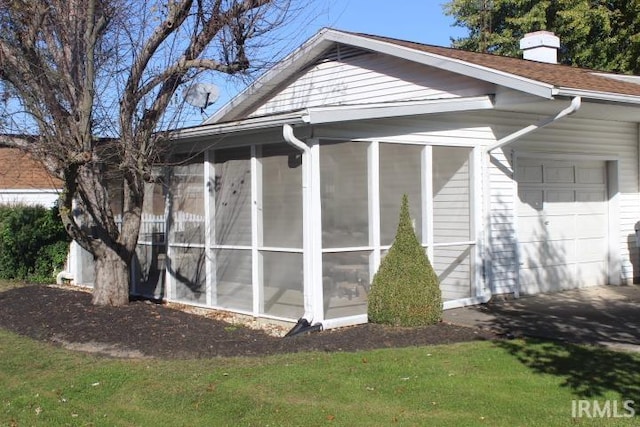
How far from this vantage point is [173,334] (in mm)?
8500

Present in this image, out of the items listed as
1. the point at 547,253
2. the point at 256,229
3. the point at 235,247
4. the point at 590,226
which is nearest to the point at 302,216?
the point at 256,229

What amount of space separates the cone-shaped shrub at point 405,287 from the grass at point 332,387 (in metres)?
0.97

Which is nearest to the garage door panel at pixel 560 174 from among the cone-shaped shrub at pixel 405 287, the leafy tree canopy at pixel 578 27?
the cone-shaped shrub at pixel 405 287

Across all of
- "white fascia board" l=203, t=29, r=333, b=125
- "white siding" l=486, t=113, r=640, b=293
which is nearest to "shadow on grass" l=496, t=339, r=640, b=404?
"white siding" l=486, t=113, r=640, b=293

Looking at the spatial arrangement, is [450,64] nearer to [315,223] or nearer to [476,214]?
[476,214]

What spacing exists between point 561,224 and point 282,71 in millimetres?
5759

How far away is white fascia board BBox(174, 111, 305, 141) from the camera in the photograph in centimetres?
823

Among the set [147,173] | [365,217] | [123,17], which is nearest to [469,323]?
[365,217]

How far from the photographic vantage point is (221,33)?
9.61m

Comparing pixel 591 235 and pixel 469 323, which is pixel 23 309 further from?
pixel 591 235

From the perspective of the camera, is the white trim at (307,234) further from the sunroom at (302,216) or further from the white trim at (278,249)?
the white trim at (278,249)

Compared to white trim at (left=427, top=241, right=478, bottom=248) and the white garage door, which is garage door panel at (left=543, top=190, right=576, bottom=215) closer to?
the white garage door

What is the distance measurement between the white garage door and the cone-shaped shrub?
311 cm

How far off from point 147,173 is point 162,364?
9.95ft
